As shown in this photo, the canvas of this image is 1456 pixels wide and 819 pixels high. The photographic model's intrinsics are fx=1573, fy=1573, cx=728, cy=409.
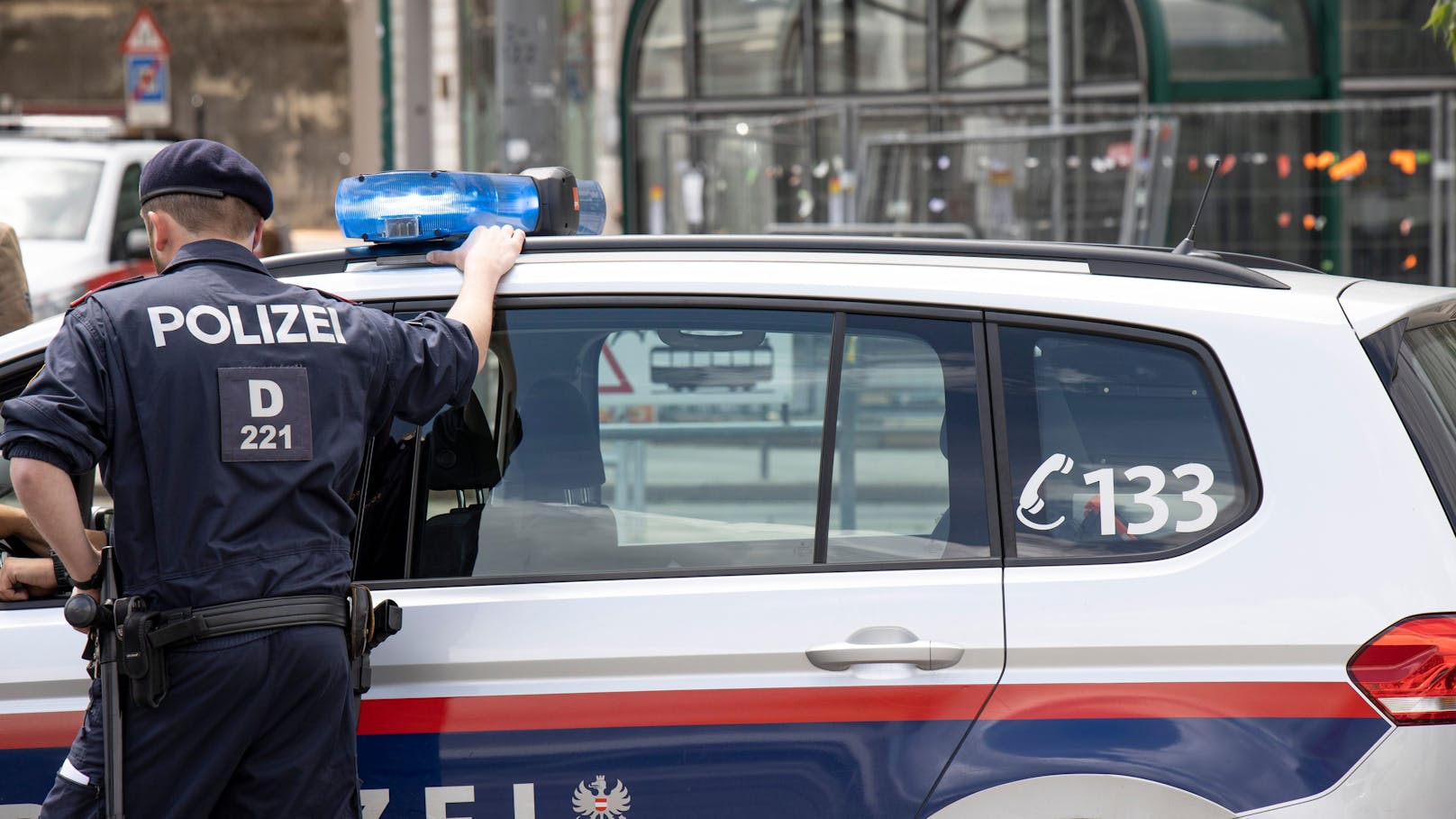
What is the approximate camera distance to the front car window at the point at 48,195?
1009 cm

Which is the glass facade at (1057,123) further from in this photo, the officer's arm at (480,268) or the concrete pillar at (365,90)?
the concrete pillar at (365,90)

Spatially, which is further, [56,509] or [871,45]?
[871,45]

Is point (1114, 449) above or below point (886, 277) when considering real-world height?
below

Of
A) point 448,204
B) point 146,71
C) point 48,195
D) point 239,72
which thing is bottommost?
point 448,204

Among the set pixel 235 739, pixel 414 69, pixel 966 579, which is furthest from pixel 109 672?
pixel 414 69

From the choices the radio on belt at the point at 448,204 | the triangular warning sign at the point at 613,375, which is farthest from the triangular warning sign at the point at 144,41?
the radio on belt at the point at 448,204

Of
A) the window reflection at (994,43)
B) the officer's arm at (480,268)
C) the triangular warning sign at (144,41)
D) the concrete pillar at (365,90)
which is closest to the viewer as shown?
the officer's arm at (480,268)

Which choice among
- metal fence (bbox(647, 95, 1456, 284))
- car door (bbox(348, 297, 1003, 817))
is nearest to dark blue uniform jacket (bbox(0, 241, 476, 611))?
car door (bbox(348, 297, 1003, 817))

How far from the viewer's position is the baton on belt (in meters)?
2.39

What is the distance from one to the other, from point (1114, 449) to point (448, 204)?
1.30m

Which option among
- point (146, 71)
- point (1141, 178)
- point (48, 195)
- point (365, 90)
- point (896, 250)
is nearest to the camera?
point (896, 250)

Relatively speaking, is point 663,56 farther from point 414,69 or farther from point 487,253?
point 487,253

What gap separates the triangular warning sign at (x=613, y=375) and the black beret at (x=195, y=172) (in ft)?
2.57

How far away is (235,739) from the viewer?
242 centimetres
